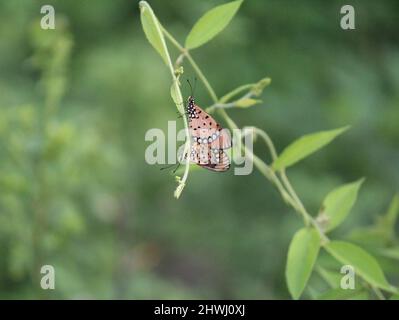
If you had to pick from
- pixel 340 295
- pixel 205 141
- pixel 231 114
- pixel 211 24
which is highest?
pixel 231 114

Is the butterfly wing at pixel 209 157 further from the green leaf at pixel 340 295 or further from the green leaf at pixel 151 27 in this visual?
the green leaf at pixel 340 295

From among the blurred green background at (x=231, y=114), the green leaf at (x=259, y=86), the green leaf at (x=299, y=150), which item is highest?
the blurred green background at (x=231, y=114)

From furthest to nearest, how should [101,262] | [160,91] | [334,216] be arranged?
[160,91]
[101,262]
[334,216]

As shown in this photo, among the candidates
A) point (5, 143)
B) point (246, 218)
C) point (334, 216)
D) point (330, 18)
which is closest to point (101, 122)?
point (5, 143)

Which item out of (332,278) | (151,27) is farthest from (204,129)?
(332,278)

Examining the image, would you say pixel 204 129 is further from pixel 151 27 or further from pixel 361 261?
pixel 361 261

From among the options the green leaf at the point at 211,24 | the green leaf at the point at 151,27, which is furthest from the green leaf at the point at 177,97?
the green leaf at the point at 211,24
